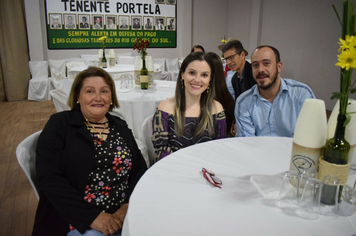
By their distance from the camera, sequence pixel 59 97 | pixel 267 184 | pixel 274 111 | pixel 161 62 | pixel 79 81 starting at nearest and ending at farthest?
1. pixel 267 184
2. pixel 79 81
3. pixel 274 111
4. pixel 59 97
5. pixel 161 62

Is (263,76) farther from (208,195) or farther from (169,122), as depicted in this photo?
(208,195)

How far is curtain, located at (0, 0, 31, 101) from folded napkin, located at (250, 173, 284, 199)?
692 centimetres

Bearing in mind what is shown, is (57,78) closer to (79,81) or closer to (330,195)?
(79,81)

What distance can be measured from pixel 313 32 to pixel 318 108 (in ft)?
20.1

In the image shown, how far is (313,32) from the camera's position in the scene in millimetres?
6152

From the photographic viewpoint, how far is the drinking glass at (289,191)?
955 mm

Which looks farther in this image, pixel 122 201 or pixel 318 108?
pixel 122 201

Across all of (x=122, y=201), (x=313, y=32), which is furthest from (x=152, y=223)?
(x=313, y=32)

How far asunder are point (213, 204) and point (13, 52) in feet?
22.9

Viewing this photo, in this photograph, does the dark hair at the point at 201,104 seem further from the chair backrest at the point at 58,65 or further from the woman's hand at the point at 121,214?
the chair backrest at the point at 58,65


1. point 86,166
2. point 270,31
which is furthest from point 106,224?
point 270,31

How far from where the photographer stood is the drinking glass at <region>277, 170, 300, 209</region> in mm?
955

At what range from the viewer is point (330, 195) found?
2.99 ft

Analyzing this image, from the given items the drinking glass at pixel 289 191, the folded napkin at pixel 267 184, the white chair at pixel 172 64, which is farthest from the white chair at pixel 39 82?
the drinking glass at pixel 289 191
